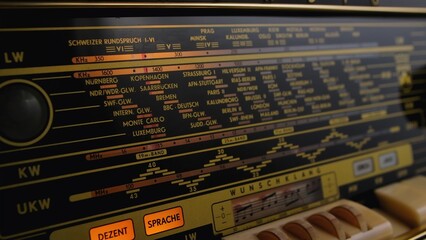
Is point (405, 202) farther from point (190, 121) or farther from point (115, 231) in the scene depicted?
point (115, 231)

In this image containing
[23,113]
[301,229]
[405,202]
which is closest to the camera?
[23,113]

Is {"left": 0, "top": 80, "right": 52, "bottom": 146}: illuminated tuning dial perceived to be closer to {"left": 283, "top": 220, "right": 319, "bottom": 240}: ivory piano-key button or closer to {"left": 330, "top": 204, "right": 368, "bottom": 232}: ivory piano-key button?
{"left": 283, "top": 220, "right": 319, "bottom": 240}: ivory piano-key button

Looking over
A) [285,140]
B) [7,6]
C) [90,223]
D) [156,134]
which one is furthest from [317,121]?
[7,6]

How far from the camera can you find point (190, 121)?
759 mm

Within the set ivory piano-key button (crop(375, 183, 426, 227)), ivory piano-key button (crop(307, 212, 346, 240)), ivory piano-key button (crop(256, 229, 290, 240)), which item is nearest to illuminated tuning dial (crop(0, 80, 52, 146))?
ivory piano-key button (crop(256, 229, 290, 240))

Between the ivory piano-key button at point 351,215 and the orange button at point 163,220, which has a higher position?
the orange button at point 163,220

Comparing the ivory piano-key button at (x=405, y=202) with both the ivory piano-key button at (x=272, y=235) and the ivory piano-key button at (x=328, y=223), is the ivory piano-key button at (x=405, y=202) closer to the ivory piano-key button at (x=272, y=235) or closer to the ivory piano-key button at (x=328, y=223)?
the ivory piano-key button at (x=328, y=223)

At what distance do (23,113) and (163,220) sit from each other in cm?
31

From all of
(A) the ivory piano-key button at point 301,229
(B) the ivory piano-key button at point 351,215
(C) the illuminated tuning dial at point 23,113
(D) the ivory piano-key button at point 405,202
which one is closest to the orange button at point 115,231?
(C) the illuminated tuning dial at point 23,113

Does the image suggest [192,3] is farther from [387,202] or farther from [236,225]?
[387,202]

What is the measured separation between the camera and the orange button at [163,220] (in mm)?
706

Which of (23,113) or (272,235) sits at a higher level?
(23,113)

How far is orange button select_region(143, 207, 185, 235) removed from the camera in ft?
2.31

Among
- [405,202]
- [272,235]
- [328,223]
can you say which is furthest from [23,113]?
[405,202]
